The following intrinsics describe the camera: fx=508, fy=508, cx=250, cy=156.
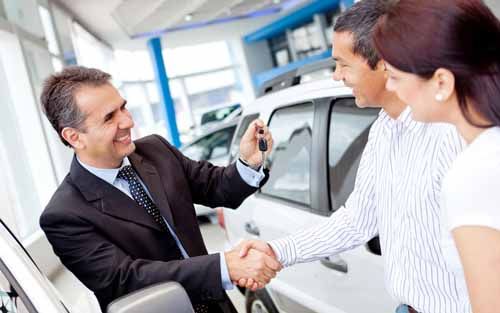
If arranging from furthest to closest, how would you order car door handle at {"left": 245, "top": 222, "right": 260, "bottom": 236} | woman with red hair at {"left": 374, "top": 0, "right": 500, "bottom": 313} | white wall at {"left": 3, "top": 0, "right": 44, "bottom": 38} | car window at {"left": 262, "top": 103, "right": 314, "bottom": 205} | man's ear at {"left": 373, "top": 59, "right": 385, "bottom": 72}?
1. white wall at {"left": 3, "top": 0, "right": 44, "bottom": 38}
2. car door handle at {"left": 245, "top": 222, "right": 260, "bottom": 236}
3. car window at {"left": 262, "top": 103, "right": 314, "bottom": 205}
4. man's ear at {"left": 373, "top": 59, "right": 385, "bottom": 72}
5. woman with red hair at {"left": 374, "top": 0, "right": 500, "bottom": 313}

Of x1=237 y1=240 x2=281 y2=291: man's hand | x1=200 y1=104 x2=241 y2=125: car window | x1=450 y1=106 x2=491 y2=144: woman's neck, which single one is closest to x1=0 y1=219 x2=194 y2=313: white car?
x1=237 y1=240 x2=281 y2=291: man's hand

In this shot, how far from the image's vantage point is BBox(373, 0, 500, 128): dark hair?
2.72 ft

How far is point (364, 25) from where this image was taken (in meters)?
1.36

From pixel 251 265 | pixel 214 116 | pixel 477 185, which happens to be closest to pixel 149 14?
pixel 214 116

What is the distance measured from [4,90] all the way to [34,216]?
4.44ft

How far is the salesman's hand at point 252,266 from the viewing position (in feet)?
4.78

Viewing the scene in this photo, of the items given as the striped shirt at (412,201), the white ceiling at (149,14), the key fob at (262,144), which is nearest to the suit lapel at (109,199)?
the key fob at (262,144)

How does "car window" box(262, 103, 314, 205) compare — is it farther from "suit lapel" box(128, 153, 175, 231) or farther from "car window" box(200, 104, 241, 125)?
"car window" box(200, 104, 241, 125)

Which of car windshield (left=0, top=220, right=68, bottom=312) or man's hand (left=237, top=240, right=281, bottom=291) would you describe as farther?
man's hand (left=237, top=240, right=281, bottom=291)

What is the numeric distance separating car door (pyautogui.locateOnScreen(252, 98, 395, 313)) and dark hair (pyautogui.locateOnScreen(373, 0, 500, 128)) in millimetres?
1066

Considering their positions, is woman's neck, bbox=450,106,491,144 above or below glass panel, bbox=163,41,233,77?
below

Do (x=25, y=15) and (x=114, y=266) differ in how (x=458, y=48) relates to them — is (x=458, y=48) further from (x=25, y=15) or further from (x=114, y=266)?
(x=25, y=15)

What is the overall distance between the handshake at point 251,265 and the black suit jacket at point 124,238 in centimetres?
6

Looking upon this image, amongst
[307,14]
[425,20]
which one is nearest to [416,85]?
[425,20]
